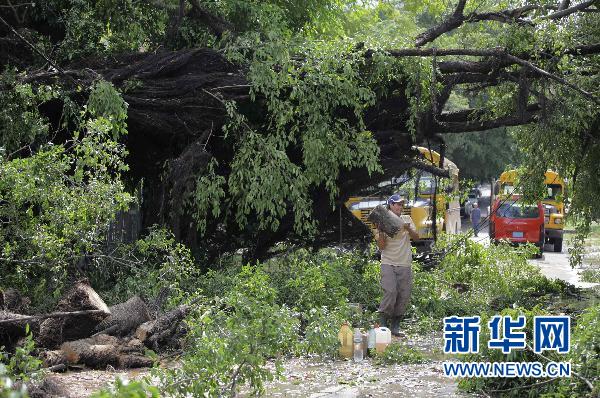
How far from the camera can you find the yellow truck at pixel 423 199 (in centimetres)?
1730

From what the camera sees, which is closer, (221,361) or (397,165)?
(221,361)

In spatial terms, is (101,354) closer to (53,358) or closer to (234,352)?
(53,358)

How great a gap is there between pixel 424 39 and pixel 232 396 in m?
9.46

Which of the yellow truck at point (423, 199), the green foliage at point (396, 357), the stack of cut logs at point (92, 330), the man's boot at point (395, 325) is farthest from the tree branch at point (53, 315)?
the yellow truck at point (423, 199)

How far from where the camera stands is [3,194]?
11797 mm

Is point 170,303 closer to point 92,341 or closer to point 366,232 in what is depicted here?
point 92,341

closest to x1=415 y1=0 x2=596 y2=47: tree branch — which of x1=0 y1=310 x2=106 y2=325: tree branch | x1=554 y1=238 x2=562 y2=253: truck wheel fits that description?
x1=0 y1=310 x2=106 y2=325: tree branch

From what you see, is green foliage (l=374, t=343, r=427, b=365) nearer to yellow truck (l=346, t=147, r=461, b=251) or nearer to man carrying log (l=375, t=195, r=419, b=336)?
man carrying log (l=375, t=195, r=419, b=336)

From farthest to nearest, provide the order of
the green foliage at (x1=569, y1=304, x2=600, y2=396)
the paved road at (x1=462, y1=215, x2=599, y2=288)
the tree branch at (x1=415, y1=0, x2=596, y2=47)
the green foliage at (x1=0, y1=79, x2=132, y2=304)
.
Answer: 1. the paved road at (x1=462, y1=215, x2=599, y2=288)
2. the tree branch at (x1=415, y1=0, x2=596, y2=47)
3. the green foliage at (x1=0, y1=79, x2=132, y2=304)
4. the green foliage at (x1=569, y1=304, x2=600, y2=396)

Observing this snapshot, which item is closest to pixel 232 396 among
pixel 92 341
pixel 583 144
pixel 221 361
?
pixel 221 361

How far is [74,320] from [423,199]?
15542 millimetres

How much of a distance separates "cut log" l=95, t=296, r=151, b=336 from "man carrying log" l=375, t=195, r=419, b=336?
3024mm

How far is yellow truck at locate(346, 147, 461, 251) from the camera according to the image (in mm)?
17297

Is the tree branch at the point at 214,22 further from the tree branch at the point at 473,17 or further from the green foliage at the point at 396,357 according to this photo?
the green foliage at the point at 396,357
